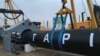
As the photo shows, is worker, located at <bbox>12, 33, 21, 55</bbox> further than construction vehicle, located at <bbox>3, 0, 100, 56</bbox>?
Yes

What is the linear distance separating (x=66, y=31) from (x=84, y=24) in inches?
272

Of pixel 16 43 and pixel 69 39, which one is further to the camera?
pixel 16 43

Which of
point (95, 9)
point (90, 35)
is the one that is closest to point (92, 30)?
point (90, 35)

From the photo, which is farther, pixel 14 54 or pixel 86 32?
pixel 14 54

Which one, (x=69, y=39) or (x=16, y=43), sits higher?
(x=69, y=39)

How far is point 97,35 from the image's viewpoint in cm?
779

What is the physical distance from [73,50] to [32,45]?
5.08 m

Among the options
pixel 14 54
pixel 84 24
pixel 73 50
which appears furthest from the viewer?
pixel 84 24

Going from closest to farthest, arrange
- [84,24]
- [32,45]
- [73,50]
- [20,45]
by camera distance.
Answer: [73,50]
[32,45]
[20,45]
[84,24]

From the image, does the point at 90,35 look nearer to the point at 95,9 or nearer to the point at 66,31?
the point at 66,31

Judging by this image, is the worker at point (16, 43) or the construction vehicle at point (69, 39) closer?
the construction vehicle at point (69, 39)

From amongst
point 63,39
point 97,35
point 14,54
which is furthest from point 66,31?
point 14,54

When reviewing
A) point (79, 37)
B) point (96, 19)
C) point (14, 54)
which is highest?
point (96, 19)

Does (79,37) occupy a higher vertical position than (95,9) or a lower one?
lower
